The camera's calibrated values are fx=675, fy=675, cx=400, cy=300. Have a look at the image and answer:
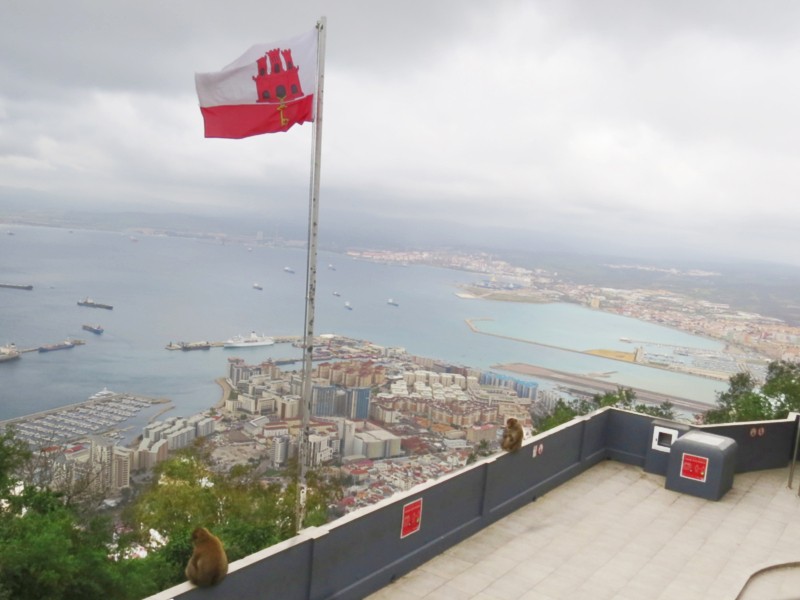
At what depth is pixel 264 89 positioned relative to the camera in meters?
5.14

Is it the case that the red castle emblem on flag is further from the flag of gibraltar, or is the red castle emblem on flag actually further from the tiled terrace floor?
the tiled terrace floor

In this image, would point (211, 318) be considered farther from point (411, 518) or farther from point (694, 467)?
point (411, 518)

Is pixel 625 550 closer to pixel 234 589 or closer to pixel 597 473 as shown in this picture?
pixel 597 473

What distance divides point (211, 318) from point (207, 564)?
255ft

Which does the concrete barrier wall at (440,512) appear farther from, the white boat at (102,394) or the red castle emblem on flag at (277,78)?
the white boat at (102,394)

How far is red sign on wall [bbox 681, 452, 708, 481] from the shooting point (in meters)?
7.56

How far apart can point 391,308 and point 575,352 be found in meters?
30.5

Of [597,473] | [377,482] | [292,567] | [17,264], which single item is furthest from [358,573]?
[17,264]

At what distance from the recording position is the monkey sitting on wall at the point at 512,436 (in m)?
6.50

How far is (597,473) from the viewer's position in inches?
320

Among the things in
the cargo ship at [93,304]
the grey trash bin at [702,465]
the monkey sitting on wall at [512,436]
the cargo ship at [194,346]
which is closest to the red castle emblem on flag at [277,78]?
the monkey sitting on wall at [512,436]

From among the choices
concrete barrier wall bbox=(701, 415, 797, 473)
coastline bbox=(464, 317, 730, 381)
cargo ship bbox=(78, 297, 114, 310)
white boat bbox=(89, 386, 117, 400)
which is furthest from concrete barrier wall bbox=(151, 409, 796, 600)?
cargo ship bbox=(78, 297, 114, 310)

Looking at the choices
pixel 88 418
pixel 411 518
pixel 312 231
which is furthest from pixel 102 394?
pixel 312 231

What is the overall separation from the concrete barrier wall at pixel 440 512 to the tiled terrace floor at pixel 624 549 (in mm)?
163
